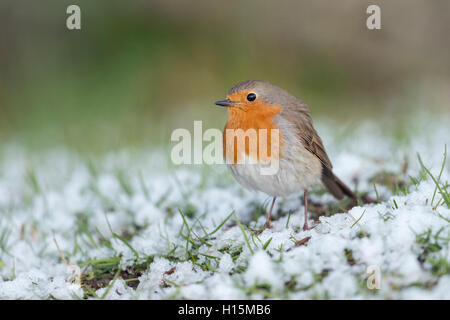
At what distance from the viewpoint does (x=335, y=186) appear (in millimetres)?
3590

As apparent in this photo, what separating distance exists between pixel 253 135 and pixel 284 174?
13.2 inches

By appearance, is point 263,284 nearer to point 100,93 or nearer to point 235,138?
point 235,138

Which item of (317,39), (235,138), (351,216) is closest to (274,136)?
(235,138)

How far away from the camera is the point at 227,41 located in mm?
10375

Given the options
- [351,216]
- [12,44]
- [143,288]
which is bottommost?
[143,288]

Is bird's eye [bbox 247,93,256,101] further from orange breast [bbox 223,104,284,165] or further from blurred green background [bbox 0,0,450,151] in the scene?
blurred green background [bbox 0,0,450,151]

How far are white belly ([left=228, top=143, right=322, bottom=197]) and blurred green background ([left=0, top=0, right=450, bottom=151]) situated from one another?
5.96 meters

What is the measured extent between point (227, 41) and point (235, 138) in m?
7.57

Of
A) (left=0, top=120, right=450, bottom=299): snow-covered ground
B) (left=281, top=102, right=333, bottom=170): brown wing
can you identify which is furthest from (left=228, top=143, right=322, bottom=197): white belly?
(left=0, top=120, right=450, bottom=299): snow-covered ground

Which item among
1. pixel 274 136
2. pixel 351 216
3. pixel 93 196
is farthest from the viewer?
pixel 93 196

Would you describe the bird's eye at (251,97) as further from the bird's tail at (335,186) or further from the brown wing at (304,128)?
the bird's tail at (335,186)

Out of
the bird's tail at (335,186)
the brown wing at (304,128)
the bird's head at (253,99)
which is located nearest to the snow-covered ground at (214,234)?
the bird's tail at (335,186)

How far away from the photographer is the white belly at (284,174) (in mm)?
3123
